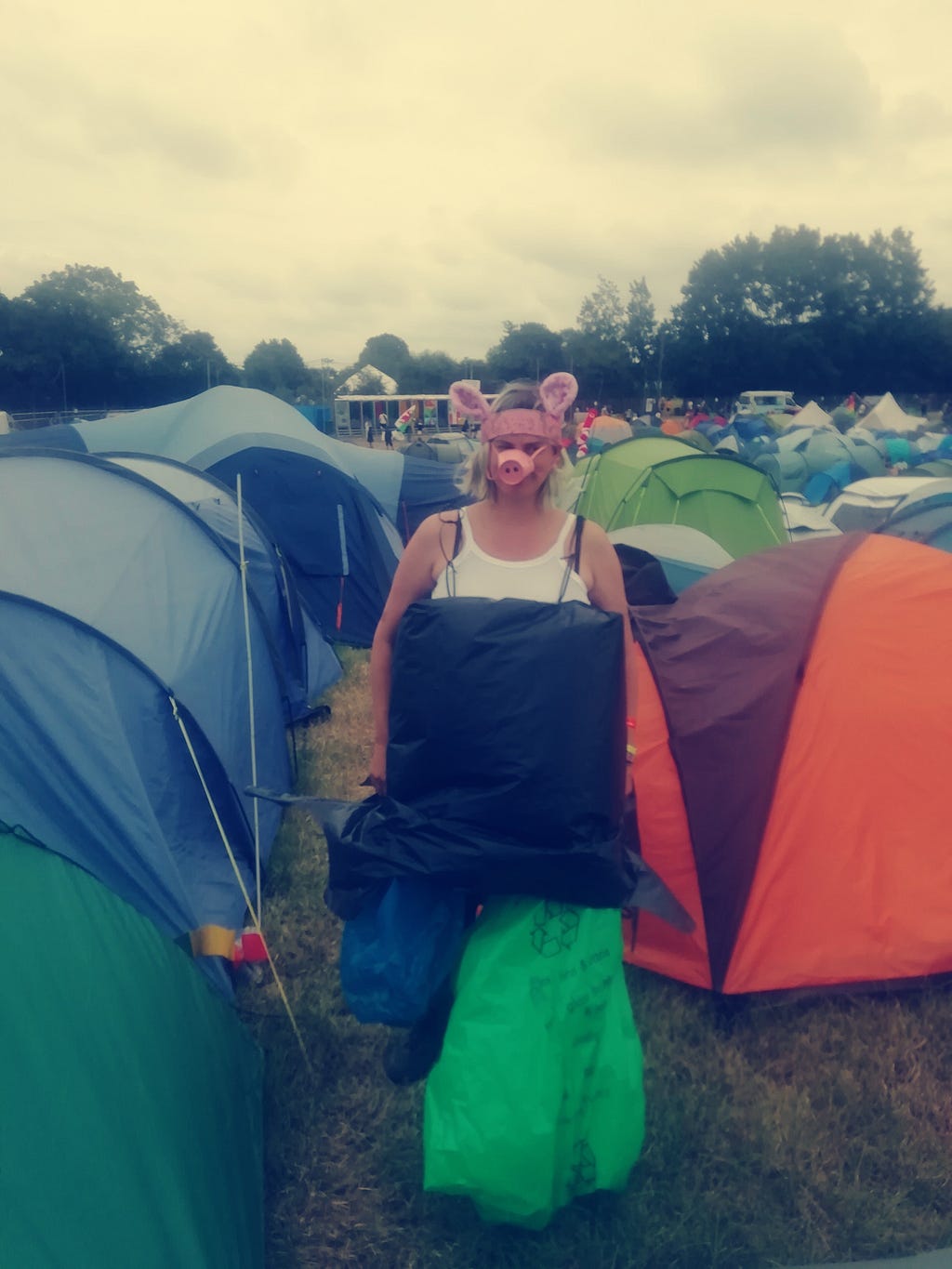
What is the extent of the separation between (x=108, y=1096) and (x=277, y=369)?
70.4 m

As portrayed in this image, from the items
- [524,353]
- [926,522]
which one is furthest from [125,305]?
[926,522]

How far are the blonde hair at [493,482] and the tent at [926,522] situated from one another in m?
2.78

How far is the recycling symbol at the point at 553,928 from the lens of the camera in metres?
1.91

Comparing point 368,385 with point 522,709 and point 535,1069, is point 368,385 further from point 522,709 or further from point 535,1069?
point 535,1069

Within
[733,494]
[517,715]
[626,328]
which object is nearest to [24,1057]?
[517,715]

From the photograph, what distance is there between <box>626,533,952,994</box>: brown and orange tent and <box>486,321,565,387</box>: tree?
55.8 m

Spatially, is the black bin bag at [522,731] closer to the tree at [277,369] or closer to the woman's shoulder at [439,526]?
the woman's shoulder at [439,526]

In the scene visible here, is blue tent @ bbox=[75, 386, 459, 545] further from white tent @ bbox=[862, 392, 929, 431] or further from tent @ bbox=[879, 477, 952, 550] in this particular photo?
white tent @ bbox=[862, 392, 929, 431]

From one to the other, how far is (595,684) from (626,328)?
5602cm

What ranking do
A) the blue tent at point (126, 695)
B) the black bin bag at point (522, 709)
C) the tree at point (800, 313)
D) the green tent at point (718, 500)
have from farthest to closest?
the tree at point (800, 313)
the green tent at point (718, 500)
the blue tent at point (126, 695)
the black bin bag at point (522, 709)

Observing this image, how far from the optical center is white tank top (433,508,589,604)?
6.67 ft

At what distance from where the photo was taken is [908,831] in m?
2.88

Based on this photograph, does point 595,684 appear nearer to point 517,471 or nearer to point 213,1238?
point 517,471

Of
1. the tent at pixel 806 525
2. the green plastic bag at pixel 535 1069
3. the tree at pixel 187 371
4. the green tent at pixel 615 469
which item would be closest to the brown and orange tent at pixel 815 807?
the green plastic bag at pixel 535 1069
